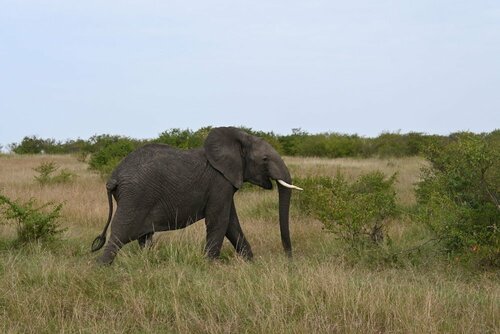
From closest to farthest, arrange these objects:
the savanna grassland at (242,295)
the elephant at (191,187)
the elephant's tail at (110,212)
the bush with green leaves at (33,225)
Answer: the savanna grassland at (242,295), the elephant at (191,187), the elephant's tail at (110,212), the bush with green leaves at (33,225)

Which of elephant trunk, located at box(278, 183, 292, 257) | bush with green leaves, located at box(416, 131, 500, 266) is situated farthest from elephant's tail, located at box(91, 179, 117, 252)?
bush with green leaves, located at box(416, 131, 500, 266)

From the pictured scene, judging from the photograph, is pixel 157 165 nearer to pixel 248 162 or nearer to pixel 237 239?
pixel 248 162

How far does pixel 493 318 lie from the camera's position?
4.13 metres

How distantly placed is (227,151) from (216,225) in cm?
84

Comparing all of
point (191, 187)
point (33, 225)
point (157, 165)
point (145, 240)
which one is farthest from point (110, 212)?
point (33, 225)

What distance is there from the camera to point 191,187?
650 cm

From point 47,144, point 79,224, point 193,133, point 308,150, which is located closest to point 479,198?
point 79,224

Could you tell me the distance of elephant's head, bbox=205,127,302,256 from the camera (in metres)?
6.65

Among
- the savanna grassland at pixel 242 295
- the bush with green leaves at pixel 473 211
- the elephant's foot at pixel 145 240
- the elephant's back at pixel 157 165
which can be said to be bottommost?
the savanna grassland at pixel 242 295

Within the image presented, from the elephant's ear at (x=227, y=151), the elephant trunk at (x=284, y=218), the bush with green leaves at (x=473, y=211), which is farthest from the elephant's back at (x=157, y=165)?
the bush with green leaves at (x=473, y=211)

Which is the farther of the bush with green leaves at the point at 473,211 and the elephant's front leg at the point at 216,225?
the elephant's front leg at the point at 216,225

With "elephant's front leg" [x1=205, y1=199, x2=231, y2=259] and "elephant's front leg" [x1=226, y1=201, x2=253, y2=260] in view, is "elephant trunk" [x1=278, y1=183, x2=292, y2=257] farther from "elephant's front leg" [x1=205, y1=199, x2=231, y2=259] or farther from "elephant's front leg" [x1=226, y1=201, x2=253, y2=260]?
"elephant's front leg" [x1=205, y1=199, x2=231, y2=259]

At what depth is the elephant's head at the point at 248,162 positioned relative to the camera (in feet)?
21.8

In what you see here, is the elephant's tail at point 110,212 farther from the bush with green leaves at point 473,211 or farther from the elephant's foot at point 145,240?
the bush with green leaves at point 473,211
